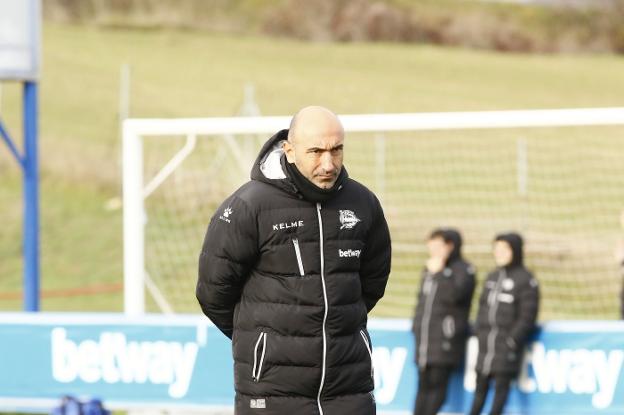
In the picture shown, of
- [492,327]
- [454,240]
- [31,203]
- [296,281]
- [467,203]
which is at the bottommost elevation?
[492,327]

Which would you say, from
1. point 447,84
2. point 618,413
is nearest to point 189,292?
point 618,413

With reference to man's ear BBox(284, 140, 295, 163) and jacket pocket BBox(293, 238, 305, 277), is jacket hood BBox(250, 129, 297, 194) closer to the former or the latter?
man's ear BBox(284, 140, 295, 163)

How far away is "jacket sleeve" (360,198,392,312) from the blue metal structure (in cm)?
555

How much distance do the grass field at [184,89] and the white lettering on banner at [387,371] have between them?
12.3 meters

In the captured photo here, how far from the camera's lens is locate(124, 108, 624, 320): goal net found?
16.2 metres

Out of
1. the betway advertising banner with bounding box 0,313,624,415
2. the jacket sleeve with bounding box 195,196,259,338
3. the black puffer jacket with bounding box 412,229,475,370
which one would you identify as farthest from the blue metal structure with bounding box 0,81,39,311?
the jacket sleeve with bounding box 195,196,259,338

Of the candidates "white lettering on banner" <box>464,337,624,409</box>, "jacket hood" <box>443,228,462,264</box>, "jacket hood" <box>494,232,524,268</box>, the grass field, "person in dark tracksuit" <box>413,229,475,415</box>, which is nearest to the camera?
"white lettering on banner" <box>464,337,624,409</box>

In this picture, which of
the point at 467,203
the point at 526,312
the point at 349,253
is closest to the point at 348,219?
the point at 349,253

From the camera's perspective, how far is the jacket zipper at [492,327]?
345 inches

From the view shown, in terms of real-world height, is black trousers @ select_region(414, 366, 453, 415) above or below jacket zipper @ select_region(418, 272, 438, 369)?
below

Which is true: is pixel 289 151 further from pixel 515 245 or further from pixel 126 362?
pixel 515 245

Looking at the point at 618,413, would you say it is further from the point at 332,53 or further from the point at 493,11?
the point at 493,11

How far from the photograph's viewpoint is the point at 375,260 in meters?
5.23

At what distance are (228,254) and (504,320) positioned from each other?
172 inches
